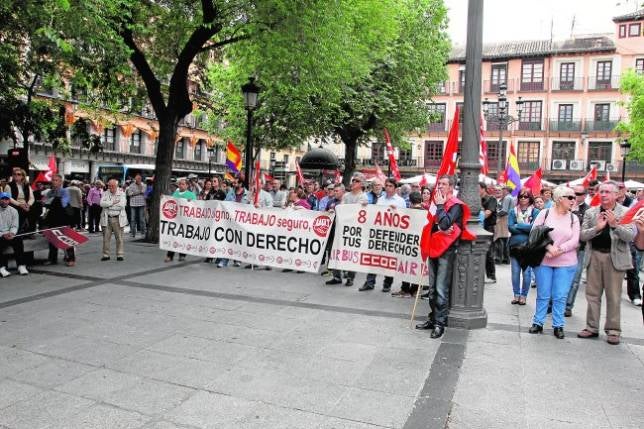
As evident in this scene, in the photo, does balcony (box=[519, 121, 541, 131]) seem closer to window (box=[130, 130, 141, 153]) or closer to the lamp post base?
window (box=[130, 130, 141, 153])

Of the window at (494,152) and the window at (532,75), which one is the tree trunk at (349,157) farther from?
the window at (532,75)

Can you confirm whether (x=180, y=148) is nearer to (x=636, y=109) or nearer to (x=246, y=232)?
(x=636, y=109)

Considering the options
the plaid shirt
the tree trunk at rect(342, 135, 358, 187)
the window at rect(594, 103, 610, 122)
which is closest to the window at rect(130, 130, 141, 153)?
the tree trunk at rect(342, 135, 358, 187)

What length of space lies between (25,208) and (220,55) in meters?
→ 8.92

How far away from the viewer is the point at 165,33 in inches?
583

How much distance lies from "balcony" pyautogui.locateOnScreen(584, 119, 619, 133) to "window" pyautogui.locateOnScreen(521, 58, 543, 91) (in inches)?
205

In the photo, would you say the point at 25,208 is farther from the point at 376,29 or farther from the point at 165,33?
the point at 376,29

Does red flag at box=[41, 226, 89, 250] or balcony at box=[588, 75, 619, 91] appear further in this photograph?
balcony at box=[588, 75, 619, 91]

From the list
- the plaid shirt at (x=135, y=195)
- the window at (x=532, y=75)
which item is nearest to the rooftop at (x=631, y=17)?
the window at (x=532, y=75)

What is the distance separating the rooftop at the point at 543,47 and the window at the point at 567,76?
1.26 m

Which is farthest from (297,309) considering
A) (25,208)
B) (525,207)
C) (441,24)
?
(441,24)

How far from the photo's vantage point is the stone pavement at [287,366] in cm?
400

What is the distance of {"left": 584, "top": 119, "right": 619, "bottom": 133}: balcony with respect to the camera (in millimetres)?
45500

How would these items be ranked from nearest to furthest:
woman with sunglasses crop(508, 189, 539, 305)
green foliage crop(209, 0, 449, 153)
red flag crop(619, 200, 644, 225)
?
red flag crop(619, 200, 644, 225), woman with sunglasses crop(508, 189, 539, 305), green foliage crop(209, 0, 449, 153)
